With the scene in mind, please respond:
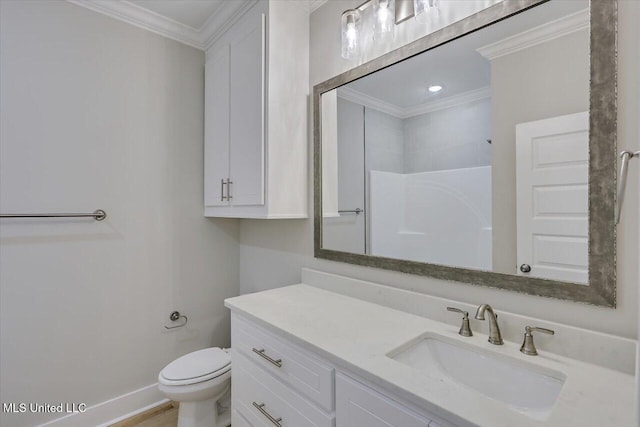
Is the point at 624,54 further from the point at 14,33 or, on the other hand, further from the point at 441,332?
the point at 14,33

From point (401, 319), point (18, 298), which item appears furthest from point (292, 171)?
point (18, 298)

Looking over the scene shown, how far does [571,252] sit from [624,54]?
0.55 metres

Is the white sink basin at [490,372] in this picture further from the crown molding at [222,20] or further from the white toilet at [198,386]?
the crown molding at [222,20]

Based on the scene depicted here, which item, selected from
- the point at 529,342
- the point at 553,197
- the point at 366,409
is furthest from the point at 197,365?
the point at 553,197

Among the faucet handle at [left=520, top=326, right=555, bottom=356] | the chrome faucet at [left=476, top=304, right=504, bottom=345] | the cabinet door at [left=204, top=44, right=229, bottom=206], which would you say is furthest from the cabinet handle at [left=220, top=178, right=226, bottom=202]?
the faucet handle at [left=520, top=326, right=555, bottom=356]

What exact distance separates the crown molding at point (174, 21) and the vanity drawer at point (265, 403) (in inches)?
73.0

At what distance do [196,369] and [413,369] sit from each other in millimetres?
1312

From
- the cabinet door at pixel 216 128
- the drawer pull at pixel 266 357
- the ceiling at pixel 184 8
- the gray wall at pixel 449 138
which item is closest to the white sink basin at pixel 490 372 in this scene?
the drawer pull at pixel 266 357

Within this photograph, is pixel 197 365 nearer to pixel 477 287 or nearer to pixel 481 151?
pixel 477 287

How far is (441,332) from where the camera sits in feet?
3.45

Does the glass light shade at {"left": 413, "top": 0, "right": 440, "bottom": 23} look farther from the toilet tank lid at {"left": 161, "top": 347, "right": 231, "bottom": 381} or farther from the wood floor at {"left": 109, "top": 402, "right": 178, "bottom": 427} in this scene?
the wood floor at {"left": 109, "top": 402, "right": 178, "bottom": 427}

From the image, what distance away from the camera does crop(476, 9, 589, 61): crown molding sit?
0.87m

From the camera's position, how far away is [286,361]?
1072mm

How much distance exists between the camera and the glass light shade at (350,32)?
1.41 meters
